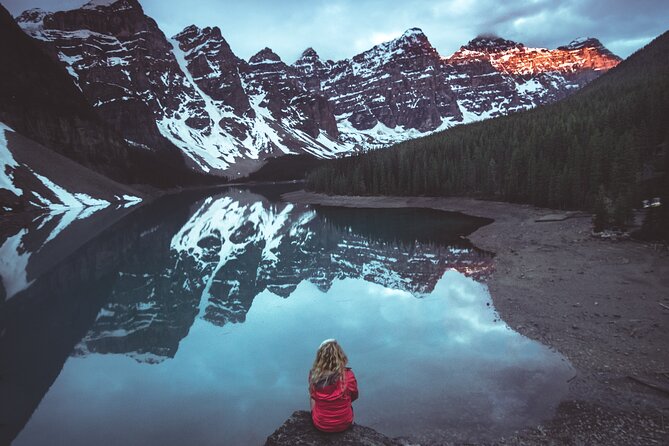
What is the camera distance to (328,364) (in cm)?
661

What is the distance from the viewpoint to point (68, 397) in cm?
1275

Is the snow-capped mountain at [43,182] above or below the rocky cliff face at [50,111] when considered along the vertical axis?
below

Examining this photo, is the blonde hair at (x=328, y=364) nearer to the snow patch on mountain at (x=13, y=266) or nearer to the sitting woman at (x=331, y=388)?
the sitting woman at (x=331, y=388)

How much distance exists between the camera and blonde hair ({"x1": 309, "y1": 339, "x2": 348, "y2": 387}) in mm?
6562

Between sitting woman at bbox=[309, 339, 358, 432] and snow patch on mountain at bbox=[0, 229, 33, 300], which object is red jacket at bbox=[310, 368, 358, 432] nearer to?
sitting woman at bbox=[309, 339, 358, 432]

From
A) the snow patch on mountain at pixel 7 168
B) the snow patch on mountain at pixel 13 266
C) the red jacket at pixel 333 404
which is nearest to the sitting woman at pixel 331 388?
the red jacket at pixel 333 404

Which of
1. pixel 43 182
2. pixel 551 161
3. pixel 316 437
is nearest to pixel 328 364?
pixel 316 437

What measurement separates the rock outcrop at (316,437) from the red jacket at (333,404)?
13cm

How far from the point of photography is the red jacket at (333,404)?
664cm

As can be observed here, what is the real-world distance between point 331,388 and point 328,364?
41 cm

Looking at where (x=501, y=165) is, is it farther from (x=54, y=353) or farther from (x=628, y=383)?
(x=54, y=353)

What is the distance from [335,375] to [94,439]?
8302 mm

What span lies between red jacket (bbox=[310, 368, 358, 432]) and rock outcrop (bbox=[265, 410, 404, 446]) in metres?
0.13

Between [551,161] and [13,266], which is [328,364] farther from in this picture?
[551,161]
